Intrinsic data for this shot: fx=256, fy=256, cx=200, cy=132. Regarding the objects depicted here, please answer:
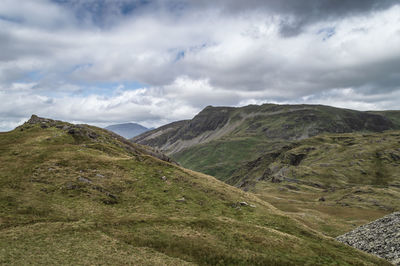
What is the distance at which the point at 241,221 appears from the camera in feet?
166

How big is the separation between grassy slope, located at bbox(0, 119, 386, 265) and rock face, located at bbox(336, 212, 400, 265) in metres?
7.50

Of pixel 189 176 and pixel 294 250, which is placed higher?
pixel 189 176

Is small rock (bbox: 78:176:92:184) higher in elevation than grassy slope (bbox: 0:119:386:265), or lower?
higher

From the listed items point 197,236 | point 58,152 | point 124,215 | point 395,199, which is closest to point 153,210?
point 124,215

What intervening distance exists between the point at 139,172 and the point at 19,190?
24904 mm

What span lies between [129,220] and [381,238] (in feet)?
173

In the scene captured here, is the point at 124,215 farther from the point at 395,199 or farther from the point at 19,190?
the point at 395,199

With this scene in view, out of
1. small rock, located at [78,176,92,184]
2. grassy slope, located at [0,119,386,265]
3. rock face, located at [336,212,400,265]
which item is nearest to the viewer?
grassy slope, located at [0,119,386,265]

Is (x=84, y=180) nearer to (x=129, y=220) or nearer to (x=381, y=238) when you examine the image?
(x=129, y=220)

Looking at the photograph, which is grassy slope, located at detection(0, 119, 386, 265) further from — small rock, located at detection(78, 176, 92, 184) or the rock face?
the rock face

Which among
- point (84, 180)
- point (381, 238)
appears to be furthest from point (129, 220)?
point (381, 238)

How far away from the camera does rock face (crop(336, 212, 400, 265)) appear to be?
1927 inches

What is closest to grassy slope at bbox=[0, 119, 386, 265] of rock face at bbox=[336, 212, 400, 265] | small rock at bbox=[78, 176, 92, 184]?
small rock at bbox=[78, 176, 92, 184]

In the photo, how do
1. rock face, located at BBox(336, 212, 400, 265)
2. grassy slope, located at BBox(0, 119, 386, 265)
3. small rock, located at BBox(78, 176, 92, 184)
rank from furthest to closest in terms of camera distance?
small rock, located at BBox(78, 176, 92, 184) → rock face, located at BBox(336, 212, 400, 265) → grassy slope, located at BBox(0, 119, 386, 265)
